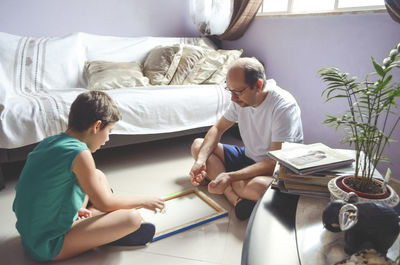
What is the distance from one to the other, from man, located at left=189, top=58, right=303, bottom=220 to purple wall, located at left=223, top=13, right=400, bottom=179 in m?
0.82

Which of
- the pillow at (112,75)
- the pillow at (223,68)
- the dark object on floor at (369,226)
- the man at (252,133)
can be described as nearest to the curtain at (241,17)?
the pillow at (223,68)

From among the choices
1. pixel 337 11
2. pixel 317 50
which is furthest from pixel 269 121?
pixel 337 11

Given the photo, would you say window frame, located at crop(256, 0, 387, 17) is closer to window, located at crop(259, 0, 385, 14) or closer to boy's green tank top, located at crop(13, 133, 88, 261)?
window, located at crop(259, 0, 385, 14)

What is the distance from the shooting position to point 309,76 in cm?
238

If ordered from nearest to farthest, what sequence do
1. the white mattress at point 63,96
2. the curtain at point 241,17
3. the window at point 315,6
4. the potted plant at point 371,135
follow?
the potted plant at point 371,135
the white mattress at point 63,96
the window at point 315,6
the curtain at point 241,17

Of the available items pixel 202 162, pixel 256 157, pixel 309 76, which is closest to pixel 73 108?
pixel 202 162

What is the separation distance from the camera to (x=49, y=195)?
106cm

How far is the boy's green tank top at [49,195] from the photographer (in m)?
1.05

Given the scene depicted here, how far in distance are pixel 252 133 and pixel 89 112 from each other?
3.00 feet

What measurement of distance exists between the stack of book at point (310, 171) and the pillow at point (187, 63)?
1.82m

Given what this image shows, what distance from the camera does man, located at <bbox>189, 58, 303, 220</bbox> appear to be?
144 centimetres

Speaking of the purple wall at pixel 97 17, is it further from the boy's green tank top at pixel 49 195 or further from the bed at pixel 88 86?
the boy's green tank top at pixel 49 195

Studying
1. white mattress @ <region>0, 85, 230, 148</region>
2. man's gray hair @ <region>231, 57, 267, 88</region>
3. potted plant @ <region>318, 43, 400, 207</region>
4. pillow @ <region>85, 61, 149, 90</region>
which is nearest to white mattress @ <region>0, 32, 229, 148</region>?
white mattress @ <region>0, 85, 230, 148</region>

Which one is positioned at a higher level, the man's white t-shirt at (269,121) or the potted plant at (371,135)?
the potted plant at (371,135)
